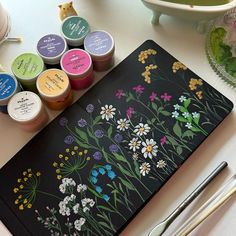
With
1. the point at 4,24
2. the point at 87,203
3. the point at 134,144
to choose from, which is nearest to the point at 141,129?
the point at 134,144

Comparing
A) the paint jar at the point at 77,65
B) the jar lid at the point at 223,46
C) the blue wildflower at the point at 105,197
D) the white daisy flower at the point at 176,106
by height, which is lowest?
the blue wildflower at the point at 105,197

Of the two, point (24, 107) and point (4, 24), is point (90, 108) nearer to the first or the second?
point (24, 107)

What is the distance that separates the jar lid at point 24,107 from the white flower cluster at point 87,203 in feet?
0.44

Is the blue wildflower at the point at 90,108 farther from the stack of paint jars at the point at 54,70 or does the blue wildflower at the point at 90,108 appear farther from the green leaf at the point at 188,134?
the green leaf at the point at 188,134

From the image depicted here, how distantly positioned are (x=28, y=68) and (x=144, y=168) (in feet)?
0.74

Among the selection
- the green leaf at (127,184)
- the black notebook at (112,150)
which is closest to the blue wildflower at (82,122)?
the black notebook at (112,150)

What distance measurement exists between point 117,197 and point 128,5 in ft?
1.08

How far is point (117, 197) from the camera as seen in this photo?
49 cm

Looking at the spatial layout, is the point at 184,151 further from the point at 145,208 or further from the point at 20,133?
the point at 20,133

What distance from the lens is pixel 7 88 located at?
0.52 m

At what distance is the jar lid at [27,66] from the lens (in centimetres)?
53

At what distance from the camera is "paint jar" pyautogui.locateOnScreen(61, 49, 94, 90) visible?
1.75 feet

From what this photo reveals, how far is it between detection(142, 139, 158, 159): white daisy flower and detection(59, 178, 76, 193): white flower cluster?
11 cm

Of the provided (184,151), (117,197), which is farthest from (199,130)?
(117,197)
